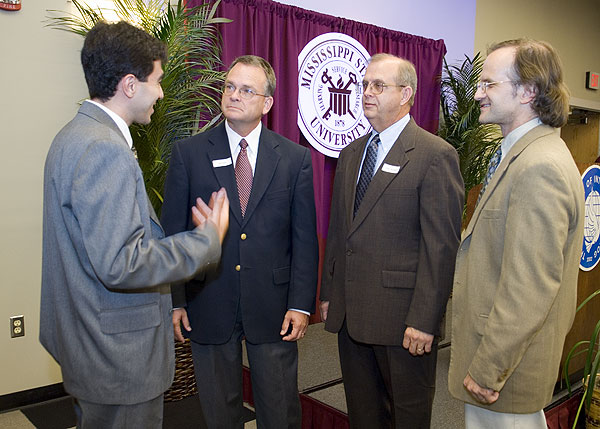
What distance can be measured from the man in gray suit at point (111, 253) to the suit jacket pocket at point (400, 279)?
2.40ft

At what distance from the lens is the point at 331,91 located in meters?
4.60

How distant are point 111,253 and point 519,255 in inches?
40.7

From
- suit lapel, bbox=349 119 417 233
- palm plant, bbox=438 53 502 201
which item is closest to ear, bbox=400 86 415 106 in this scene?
suit lapel, bbox=349 119 417 233

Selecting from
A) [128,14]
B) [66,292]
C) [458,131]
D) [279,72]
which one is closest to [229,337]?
[66,292]

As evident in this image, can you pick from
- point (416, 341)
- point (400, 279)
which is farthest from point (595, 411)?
point (400, 279)

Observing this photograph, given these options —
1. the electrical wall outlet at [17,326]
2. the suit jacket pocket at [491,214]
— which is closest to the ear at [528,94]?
the suit jacket pocket at [491,214]

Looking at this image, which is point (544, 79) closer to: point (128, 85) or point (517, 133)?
point (517, 133)

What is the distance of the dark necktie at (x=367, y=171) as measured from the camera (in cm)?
210

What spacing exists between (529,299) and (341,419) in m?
1.44

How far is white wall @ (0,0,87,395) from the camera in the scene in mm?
3006

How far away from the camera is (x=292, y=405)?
2.07m

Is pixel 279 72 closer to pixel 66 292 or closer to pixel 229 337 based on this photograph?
pixel 229 337

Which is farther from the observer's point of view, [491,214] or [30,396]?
[30,396]

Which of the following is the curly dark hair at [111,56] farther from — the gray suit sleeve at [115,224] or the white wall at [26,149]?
the white wall at [26,149]
